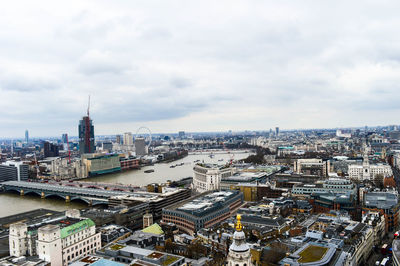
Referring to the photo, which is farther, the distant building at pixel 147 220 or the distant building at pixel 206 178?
the distant building at pixel 206 178

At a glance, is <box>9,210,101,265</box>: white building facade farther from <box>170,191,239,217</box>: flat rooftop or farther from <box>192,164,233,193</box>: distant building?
<box>192,164,233,193</box>: distant building

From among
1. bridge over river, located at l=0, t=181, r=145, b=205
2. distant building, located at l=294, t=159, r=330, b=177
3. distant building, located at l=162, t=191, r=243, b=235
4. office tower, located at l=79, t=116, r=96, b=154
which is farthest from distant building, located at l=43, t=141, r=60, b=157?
distant building, located at l=162, t=191, r=243, b=235

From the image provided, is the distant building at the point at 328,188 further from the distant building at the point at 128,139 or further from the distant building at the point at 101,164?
the distant building at the point at 128,139

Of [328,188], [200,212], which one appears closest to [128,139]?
[328,188]

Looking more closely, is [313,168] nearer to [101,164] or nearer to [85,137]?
[101,164]

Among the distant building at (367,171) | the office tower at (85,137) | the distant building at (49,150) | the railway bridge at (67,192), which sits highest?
the office tower at (85,137)

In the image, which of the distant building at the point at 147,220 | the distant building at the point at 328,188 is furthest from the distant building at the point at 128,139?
the distant building at the point at 147,220

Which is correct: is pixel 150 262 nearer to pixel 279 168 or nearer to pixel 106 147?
pixel 279 168
